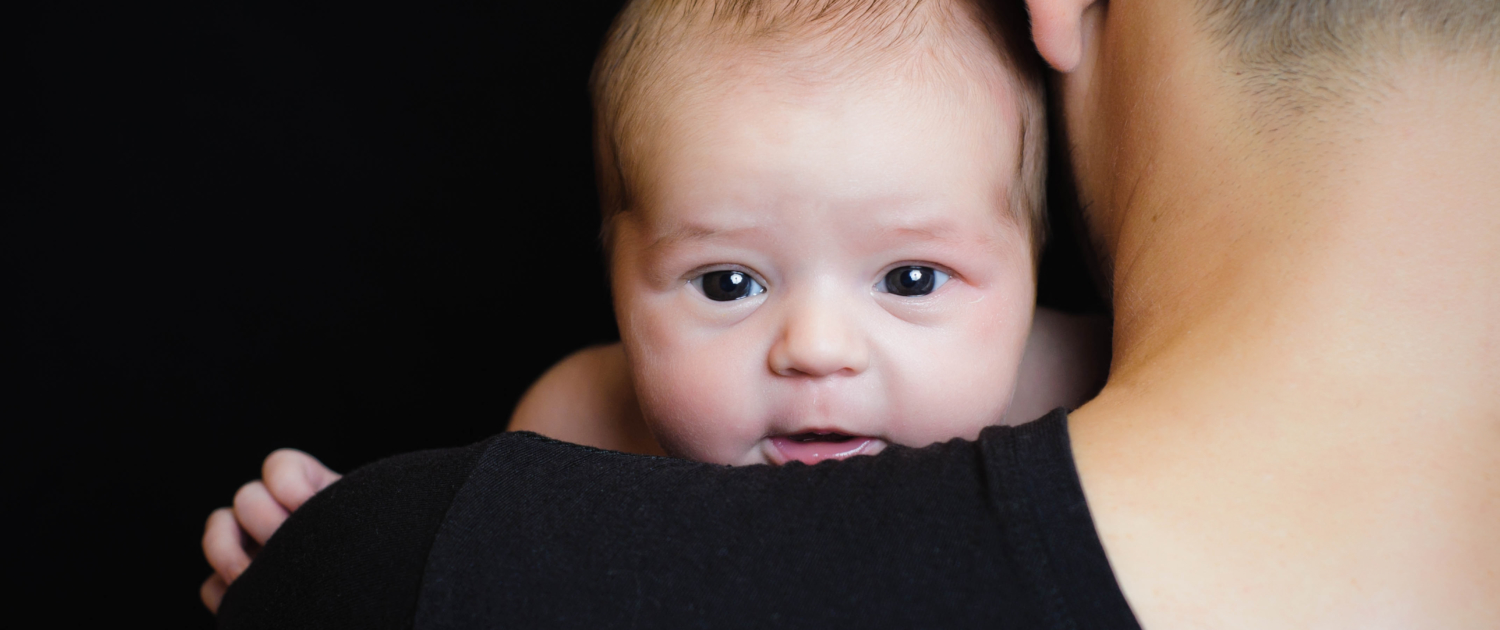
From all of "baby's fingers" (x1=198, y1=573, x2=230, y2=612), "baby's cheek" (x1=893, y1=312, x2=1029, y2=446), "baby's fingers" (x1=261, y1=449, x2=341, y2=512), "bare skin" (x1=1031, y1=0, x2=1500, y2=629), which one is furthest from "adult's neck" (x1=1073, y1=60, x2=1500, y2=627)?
"baby's fingers" (x1=198, y1=573, x2=230, y2=612)

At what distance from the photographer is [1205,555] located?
1.98ft

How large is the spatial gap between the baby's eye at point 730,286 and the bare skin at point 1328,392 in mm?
403

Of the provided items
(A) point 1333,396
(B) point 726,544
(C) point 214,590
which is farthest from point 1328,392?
(C) point 214,590

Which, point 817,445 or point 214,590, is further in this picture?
point 214,590

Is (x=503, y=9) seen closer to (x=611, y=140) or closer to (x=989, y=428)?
(x=611, y=140)

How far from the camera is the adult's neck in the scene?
1.95 feet

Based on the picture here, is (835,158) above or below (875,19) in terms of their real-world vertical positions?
below

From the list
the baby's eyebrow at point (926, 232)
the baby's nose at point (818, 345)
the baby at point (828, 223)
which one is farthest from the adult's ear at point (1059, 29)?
the baby's nose at point (818, 345)

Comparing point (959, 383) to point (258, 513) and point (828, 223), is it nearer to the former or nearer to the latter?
point (828, 223)

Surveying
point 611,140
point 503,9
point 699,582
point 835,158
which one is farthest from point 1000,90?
point 503,9

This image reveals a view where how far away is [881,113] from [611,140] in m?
0.33

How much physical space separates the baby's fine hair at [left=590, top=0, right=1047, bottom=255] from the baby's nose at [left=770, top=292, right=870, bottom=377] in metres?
0.23

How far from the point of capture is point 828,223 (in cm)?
98

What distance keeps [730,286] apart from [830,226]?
0.13 meters
